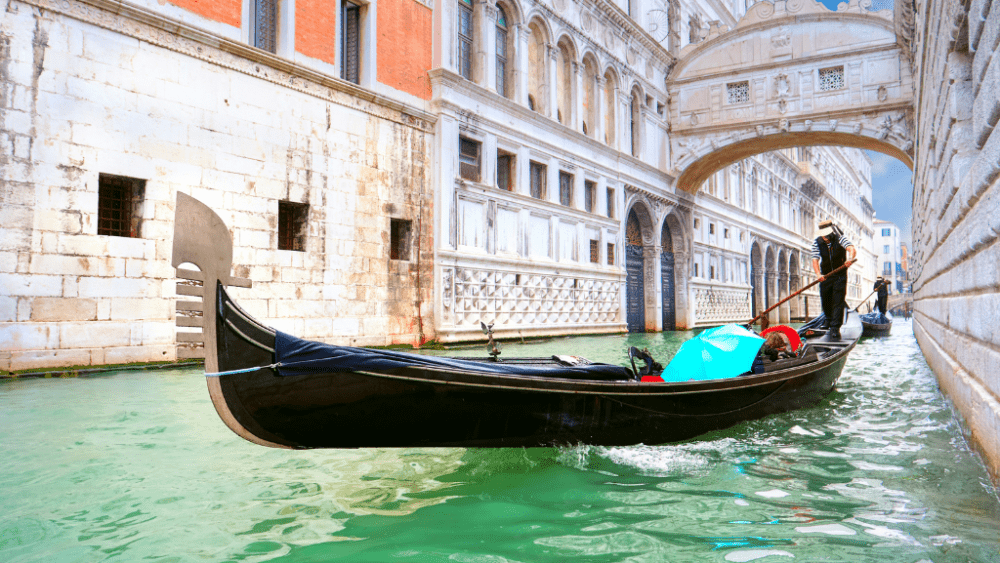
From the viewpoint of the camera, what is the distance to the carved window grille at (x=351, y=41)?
9766 mm

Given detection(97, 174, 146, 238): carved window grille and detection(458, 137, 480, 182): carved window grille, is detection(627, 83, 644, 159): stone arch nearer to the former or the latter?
detection(458, 137, 480, 182): carved window grille

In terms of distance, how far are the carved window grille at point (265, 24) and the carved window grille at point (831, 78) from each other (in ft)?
44.4

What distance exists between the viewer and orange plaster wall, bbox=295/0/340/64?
28.5ft

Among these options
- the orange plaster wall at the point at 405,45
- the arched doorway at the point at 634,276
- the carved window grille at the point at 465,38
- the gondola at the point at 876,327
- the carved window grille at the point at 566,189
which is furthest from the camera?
the arched doorway at the point at 634,276

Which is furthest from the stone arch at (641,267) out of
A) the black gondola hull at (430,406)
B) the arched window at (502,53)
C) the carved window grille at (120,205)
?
the black gondola hull at (430,406)

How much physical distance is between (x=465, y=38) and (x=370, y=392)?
10382 millimetres

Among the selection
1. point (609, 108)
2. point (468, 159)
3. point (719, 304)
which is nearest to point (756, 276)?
point (719, 304)

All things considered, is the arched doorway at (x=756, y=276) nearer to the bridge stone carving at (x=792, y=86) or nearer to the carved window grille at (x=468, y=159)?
the bridge stone carving at (x=792, y=86)

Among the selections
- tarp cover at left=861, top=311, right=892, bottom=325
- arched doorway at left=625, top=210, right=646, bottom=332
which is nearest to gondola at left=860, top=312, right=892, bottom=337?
tarp cover at left=861, top=311, right=892, bottom=325

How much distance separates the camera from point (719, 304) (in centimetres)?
2188

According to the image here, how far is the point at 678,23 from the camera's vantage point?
64.2 feet

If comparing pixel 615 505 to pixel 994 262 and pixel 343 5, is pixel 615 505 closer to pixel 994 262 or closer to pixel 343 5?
pixel 994 262

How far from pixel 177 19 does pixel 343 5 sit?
3.09 metres

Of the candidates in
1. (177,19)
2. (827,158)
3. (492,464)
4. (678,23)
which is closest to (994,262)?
→ (492,464)
